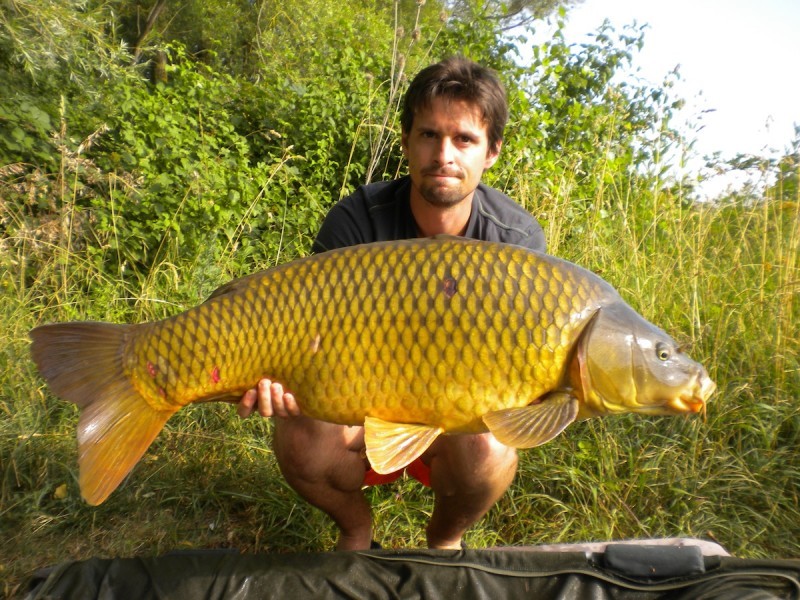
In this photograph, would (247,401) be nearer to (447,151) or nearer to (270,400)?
(270,400)

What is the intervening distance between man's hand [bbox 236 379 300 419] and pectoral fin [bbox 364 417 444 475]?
0.65ft

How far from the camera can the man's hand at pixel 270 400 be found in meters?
1.47

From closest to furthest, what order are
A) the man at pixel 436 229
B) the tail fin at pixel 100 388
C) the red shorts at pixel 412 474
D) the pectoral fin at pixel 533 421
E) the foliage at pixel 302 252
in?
the pectoral fin at pixel 533 421
the tail fin at pixel 100 388
the man at pixel 436 229
the red shorts at pixel 412 474
the foliage at pixel 302 252

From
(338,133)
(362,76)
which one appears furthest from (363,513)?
(362,76)

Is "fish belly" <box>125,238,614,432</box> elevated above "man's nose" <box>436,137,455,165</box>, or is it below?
below

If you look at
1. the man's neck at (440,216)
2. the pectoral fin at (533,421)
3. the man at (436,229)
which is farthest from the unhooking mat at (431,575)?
the man's neck at (440,216)

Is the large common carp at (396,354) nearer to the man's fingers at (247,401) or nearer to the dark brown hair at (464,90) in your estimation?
the man's fingers at (247,401)

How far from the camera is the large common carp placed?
1331 mm

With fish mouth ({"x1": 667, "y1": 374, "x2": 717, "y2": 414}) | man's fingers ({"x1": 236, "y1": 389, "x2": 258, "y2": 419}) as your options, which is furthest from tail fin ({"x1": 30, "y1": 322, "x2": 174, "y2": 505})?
fish mouth ({"x1": 667, "y1": 374, "x2": 717, "y2": 414})

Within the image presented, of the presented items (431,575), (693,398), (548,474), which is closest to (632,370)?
(693,398)

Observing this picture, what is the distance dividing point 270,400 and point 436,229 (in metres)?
0.78

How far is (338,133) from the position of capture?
4.44 metres

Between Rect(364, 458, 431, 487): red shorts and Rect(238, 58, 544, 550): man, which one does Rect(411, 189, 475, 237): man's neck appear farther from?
Rect(364, 458, 431, 487): red shorts

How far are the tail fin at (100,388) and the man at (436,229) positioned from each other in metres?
0.42
